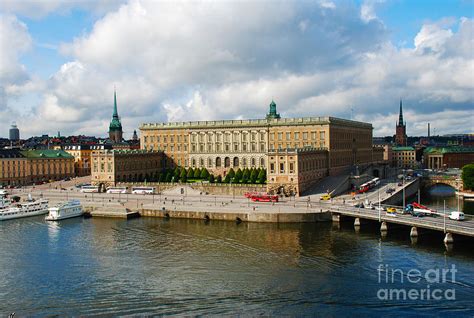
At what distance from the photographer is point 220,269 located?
46.1 meters

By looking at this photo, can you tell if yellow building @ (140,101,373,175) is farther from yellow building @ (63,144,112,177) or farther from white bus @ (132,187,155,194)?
yellow building @ (63,144,112,177)

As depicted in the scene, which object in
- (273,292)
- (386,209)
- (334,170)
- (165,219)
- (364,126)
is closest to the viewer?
(273,292)

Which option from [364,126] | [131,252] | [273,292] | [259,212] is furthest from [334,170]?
[273,292]

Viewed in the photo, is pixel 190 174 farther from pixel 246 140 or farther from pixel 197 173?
pixel 246 140

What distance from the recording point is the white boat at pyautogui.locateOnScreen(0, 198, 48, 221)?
78062 mm

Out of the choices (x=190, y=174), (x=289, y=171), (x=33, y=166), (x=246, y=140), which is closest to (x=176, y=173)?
(x=190, y=174)

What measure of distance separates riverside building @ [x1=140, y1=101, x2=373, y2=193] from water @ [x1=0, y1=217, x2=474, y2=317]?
3854 centimetres

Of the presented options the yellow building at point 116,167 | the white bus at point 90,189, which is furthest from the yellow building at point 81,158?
the white bus at point 90,189

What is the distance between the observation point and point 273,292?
130 feet

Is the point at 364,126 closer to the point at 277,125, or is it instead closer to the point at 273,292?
the point at 277,125

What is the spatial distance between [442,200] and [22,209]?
76045 mm

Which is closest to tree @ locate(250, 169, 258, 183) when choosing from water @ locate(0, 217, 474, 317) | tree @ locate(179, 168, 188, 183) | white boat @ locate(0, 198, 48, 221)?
tree @ locate(179, 168, 188, 183)

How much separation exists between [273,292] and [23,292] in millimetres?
19047

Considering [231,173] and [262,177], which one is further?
[231,173]
